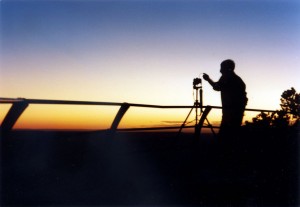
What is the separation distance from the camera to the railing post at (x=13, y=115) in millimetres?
3758

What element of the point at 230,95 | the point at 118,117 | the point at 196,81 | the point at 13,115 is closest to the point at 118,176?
the point at 118,117

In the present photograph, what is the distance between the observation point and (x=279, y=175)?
7336 millimetres

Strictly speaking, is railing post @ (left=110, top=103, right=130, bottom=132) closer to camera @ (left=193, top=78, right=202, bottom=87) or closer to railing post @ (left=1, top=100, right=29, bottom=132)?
railing post @ (left=1, top=100, right=29, bottom=132)

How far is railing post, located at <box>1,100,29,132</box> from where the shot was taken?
3.76 meters

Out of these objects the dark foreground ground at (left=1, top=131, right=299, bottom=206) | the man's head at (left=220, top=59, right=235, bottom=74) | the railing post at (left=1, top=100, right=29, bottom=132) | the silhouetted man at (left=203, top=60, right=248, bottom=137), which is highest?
the man's head at (left=220, top=59, right=235, bottom=74)

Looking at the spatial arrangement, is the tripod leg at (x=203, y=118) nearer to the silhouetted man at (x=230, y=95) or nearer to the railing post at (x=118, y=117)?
the silhouetted man at (x=230, y=95)

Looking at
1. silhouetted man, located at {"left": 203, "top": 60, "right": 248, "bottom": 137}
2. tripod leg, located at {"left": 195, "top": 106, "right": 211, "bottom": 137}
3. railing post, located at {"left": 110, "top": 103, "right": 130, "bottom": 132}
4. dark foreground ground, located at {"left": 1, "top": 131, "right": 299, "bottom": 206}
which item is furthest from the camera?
silhouetted man, located at {"left": 203, "top": 60, "right": 248, "bottom": 137}

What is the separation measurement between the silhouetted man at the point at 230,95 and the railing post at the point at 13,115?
4.83 m

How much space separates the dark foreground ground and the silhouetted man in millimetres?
729

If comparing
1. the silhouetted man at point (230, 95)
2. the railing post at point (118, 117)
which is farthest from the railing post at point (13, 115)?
the silhouetted man at point (230, 95)

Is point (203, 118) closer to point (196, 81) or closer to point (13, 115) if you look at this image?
point (196, 81)

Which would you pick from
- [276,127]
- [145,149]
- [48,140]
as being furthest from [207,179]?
[276,127]

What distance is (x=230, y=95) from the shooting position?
319 inches

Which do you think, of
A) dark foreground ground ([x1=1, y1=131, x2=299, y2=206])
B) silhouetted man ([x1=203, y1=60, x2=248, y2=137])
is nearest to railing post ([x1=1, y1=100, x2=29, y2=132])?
dark foreground ground ([x1=1, y1=131, x2=299, y2=206])
